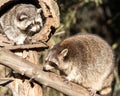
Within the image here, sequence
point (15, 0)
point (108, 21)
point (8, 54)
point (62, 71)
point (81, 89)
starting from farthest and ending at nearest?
point (108, 21)
point (15, 0)
point (62, 71)
point (81, 89)
point (8, 54)

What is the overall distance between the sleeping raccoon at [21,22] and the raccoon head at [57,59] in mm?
455

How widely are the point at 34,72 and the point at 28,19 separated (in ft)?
5.33

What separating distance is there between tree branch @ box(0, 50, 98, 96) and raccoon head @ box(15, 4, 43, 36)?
111 cm

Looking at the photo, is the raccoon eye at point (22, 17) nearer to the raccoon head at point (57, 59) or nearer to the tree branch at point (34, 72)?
the raccoon head at point (57, 59)

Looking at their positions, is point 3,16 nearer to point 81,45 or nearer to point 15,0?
point 15,0

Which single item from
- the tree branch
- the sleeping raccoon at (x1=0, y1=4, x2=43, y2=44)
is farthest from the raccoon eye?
the tree branch

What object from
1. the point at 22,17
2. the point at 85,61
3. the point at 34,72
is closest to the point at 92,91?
the point at 85,61

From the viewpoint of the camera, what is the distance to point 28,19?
802 centimetres

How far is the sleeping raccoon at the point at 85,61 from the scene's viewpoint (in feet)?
24.4

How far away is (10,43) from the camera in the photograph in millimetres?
7184

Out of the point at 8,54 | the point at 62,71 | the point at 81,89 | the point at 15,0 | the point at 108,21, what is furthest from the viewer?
the point at 108,21

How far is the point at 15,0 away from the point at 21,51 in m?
1.54

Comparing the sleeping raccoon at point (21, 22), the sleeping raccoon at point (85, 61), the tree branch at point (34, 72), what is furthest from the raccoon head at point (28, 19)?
the tree branch at point (34, 72)

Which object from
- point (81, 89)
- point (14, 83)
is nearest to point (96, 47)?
point (81, 89)
